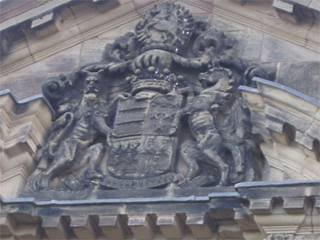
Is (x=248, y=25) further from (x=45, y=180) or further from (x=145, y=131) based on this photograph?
(x=45, y=180)

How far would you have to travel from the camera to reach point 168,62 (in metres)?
13.5

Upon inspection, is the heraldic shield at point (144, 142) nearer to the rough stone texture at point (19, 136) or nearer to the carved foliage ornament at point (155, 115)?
the carved foliage ornament at point (155, 115)

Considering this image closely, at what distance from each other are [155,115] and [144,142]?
15.5 inches

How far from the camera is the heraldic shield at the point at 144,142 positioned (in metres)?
12.5

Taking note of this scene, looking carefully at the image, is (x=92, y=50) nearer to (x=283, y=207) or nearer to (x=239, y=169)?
(x=239, y=169)

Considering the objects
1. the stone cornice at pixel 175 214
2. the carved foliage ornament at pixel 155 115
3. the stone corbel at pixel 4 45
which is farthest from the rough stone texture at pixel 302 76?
the stone corbel at pixel 4 45

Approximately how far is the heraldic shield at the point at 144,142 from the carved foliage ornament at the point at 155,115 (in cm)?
1

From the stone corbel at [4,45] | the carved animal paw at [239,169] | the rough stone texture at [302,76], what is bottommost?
the carved animal paw at [239,169]

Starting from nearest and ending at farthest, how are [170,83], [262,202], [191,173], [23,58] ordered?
[262,202], [191,173], [170,83], [23,58]

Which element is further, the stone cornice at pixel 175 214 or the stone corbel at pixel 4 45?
the stone corbel at pixel 4 45

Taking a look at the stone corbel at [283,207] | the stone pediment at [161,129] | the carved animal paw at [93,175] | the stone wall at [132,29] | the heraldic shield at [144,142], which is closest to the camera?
the stone corbel at [283,207]

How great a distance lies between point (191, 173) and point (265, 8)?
2.56m

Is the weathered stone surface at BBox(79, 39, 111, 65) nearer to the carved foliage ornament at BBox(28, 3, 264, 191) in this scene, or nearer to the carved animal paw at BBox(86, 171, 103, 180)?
the carved foliage ornament at BBox(28, 3, 264, 191)

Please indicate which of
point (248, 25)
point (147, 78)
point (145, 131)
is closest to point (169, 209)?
point (145, 131)
